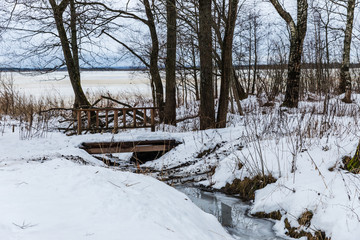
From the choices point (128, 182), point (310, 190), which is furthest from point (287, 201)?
point (128, 182)

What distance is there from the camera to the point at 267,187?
5.08 m

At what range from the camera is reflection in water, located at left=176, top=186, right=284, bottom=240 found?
4.13 meters

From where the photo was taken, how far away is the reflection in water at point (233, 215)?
4.13m

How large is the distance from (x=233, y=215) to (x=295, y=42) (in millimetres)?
8235

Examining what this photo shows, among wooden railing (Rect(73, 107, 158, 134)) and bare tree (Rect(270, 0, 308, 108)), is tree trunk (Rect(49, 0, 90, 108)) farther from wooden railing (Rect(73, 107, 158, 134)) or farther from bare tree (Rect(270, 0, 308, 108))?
bare tree (Rect(270, 0, 308, 108))

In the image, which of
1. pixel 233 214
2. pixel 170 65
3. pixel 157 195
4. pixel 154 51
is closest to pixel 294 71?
pixel 170 65

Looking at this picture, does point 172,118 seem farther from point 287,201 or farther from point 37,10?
point 287,201

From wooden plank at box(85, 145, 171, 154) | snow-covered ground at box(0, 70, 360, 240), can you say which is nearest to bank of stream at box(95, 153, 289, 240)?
snow-covered ground at box(0, 70, 360, 240)

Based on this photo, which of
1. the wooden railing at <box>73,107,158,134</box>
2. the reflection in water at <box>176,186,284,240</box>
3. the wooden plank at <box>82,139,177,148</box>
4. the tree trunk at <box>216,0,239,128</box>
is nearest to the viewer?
the reflection in water at <box>176,186,284,240</box>

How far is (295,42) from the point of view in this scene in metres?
11.1

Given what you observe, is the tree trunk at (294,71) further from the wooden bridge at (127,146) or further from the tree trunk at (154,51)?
the wooden bridge at (127,146)

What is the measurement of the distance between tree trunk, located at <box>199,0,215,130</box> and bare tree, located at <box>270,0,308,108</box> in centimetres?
361

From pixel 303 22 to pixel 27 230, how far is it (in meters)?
11.1

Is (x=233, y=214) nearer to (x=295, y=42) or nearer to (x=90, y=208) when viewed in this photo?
(x=90, y=208)
